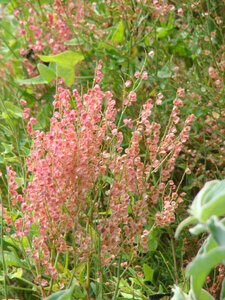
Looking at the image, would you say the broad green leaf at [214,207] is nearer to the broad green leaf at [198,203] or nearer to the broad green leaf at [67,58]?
the broad green leaf at [198,203]

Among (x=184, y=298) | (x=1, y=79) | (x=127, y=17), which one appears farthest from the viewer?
(x=1, y=79)

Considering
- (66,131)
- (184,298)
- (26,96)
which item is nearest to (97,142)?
(66,131)

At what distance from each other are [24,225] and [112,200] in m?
0.15

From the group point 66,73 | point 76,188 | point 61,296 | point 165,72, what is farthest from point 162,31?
point 61,296

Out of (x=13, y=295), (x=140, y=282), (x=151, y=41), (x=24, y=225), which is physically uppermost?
(x=151, y=41)

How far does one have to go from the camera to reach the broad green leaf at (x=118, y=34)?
1419mm

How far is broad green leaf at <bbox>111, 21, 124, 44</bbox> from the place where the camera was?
1.42 meters

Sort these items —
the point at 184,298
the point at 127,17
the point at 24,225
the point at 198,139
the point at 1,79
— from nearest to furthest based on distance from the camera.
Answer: the point at 184,298 → the point at 24,225 → the point at 127,17 → the point at 198,139 → the point at 1,79

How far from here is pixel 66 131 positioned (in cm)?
98

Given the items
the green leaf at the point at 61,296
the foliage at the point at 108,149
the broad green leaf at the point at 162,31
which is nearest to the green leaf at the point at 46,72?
the foliage at the point at 108,149

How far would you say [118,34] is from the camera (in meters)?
1.44

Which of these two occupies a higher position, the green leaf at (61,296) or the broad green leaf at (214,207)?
the broad green leaf at (214,207)

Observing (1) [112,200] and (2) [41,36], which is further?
(2) [41,36]

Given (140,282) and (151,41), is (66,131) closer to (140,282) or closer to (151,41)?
(140,282)
